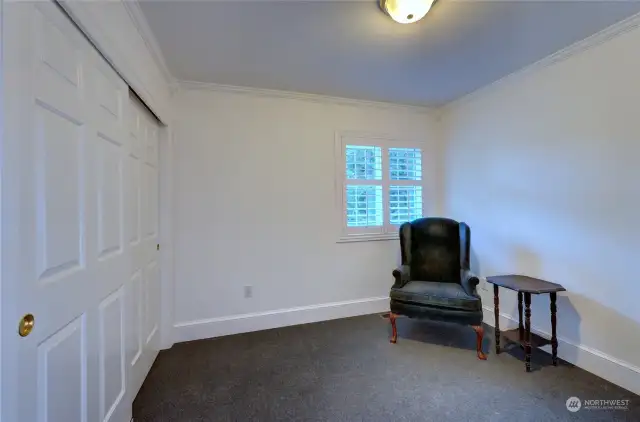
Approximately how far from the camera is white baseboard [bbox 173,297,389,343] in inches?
108

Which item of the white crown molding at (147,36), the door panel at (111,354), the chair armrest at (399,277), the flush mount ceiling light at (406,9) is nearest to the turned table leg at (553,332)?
the chair armrest at (399,277)

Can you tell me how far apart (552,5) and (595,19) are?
0.41 meters

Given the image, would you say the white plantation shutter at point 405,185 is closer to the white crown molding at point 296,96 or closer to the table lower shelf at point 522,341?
the white crown molding at point 296,96

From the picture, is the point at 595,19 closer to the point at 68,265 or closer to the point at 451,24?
the point at 451,24

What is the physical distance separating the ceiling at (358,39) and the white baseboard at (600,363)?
7.35 feet

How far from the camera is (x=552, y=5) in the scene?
176 cm

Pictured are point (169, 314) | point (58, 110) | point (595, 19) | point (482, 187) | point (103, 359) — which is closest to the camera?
point (58, 110)

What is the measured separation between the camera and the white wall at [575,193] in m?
1.97

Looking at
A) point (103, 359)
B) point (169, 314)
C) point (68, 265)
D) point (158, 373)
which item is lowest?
point (158, 373)

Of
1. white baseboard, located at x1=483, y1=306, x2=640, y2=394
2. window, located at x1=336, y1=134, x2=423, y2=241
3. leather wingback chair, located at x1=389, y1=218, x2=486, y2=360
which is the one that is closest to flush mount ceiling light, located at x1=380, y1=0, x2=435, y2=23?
window, located at x1=336, y1=134, x2=423, y2=241

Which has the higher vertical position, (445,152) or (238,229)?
(445,152)

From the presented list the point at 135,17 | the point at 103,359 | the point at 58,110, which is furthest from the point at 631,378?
the point at 135,17

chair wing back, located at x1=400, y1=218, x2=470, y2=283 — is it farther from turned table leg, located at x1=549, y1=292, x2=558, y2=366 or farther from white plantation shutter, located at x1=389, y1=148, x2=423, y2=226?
turned table leg, located at x1=549, y1=292, x2=558, y2=366
